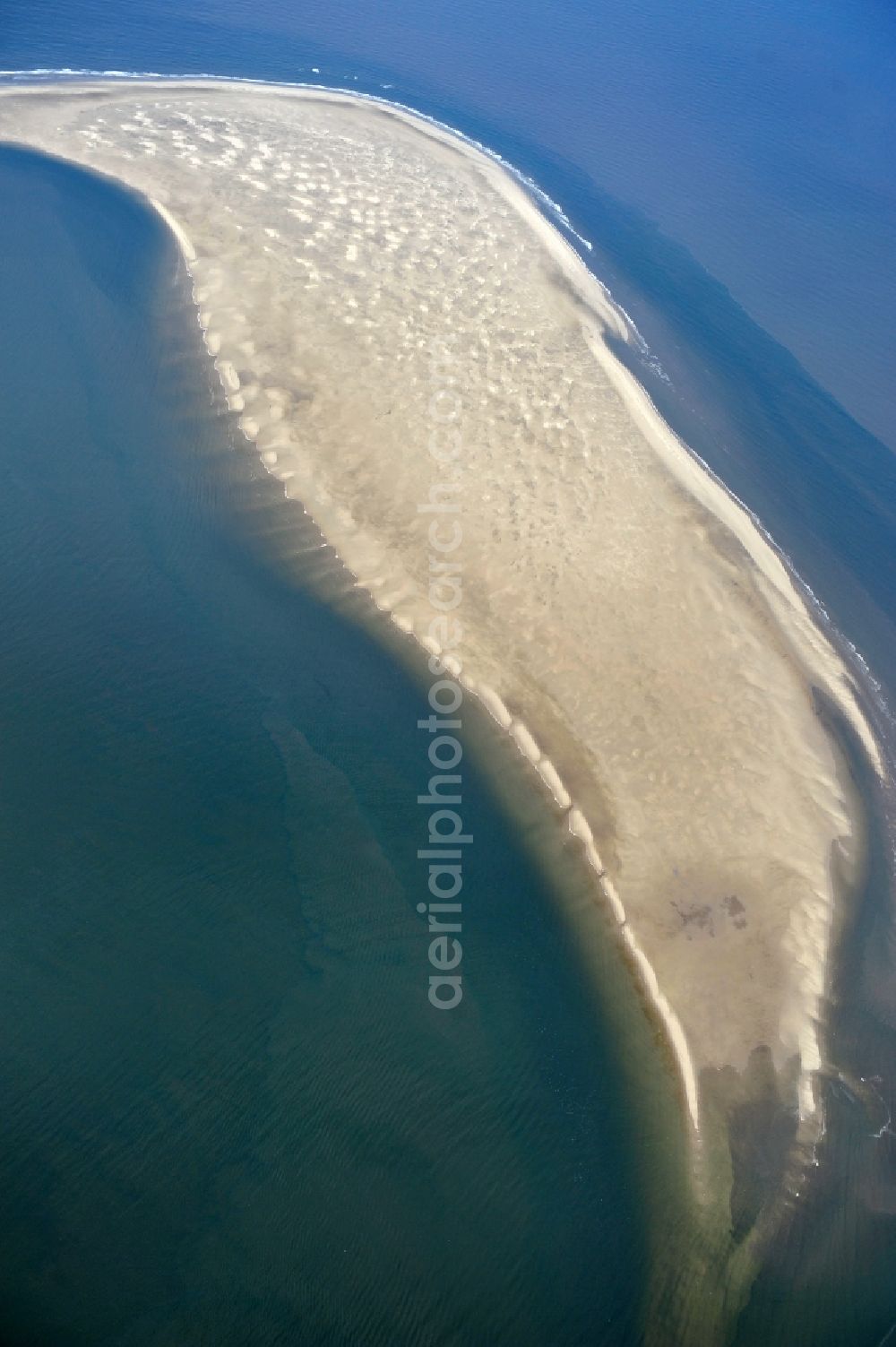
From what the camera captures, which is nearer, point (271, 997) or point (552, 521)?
point (271, 997)

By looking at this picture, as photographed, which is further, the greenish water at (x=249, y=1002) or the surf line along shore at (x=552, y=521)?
the surf line along shore at (x=552, y=521)

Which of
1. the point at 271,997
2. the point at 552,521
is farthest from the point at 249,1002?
the point at 552,521

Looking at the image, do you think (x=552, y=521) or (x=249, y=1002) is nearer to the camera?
(x=249, y=1002)

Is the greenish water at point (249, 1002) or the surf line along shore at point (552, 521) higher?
the surf line along shore at point (552, 521)

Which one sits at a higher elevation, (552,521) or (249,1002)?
(552,521)

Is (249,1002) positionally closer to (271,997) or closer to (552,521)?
(271,997)

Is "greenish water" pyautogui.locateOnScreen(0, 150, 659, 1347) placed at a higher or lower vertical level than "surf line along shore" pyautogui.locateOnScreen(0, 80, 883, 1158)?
lower
